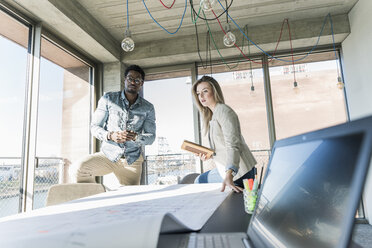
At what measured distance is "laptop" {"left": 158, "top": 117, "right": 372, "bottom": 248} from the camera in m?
0.23

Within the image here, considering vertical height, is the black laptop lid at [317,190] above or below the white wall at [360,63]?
below

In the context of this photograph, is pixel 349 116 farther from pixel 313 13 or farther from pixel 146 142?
pixel 146 142

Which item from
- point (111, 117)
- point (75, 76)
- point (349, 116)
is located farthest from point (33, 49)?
point (349, 116)

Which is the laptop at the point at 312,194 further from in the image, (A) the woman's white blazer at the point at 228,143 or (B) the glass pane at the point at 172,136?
(B) the glass pane at the point at 172,136

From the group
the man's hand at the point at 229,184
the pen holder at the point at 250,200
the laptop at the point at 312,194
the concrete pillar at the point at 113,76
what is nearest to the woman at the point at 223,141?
the man's hand at the point at 229,184

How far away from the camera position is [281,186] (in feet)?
1.33

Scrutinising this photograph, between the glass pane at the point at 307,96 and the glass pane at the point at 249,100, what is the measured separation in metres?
0.17

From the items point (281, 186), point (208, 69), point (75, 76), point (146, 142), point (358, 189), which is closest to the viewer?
point (358, 189)

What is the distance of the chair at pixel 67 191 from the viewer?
1291 millimetres

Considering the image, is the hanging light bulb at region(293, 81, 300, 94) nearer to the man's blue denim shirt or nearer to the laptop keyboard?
the man's blue denim shirt

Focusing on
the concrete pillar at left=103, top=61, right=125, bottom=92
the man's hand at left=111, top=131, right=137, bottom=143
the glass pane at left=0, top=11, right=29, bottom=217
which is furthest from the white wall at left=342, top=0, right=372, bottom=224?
the glass pane at left=0, top=11, right=29, bottom=217

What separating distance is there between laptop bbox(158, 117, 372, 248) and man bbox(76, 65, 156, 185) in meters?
1.57

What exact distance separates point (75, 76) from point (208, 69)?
1.76 m

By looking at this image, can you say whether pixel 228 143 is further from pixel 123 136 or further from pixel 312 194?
pixel 312 194
